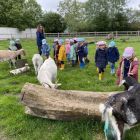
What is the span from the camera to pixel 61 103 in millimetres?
6242

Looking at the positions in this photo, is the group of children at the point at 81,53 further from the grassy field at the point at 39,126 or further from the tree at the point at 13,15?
the tree at the point at 13,15

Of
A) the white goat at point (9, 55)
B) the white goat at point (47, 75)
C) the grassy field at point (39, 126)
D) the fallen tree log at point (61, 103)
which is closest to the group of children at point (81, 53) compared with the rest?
the white goat at point (9, 55)

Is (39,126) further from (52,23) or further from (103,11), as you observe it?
(103,11)

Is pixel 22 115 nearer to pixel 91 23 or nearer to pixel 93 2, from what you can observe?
pixel 91 23

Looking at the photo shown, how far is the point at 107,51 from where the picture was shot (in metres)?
11.1

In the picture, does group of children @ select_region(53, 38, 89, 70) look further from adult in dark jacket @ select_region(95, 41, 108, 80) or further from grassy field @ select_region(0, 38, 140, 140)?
grassy field @ select_region(0, 38, 140, 140)

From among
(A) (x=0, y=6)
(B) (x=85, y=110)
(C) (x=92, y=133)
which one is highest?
(A) (x=0, y=6)

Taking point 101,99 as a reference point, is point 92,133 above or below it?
below

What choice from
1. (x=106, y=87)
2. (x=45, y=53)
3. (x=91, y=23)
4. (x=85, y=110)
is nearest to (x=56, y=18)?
(x=91, y=23)

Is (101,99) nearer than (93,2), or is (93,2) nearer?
(101,99)

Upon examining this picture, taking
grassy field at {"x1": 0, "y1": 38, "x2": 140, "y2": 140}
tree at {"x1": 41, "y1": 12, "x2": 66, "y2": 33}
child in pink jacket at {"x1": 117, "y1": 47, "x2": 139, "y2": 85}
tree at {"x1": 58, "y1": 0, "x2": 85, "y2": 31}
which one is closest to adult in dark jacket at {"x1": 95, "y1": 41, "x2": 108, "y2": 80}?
grassy field at {"x1": 0, "y1": 38, "x2": 140, "y2": 140}

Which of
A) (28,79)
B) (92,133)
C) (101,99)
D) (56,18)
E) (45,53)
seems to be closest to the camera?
(92,133)

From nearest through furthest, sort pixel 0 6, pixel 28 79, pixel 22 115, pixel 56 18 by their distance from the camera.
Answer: pixel 22 115
pixel 28 79
pixel 0 6
pixel 56 18

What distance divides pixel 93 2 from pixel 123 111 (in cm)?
6258
